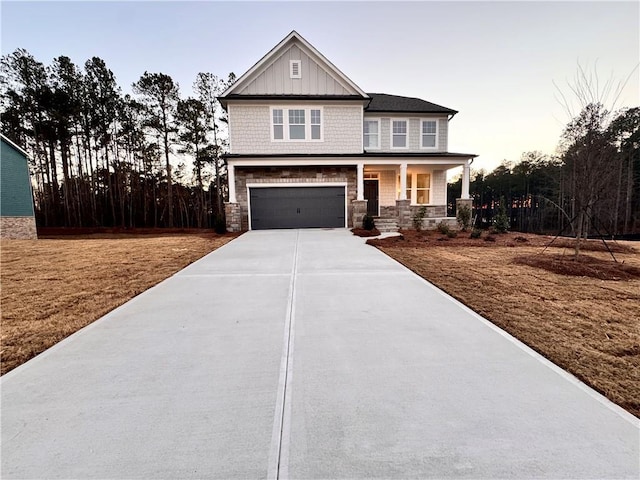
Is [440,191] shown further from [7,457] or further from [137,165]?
[137,165]

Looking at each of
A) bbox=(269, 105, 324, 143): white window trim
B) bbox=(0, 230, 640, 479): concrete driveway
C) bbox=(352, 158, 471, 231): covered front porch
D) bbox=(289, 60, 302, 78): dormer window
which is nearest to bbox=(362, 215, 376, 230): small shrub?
bbox=(352, 158, 471, 231): covered front porch

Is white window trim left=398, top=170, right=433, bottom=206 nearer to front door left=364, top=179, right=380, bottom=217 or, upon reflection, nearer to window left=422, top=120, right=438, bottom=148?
window left=422, top=120, right=438, bottom=148

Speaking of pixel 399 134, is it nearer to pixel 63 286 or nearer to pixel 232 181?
pixel 232 181

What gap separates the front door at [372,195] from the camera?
16.2 m

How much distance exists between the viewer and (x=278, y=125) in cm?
1405

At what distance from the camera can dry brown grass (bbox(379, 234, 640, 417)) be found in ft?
8.06

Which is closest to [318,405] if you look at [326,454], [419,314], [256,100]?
[326,454]

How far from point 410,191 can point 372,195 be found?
2280mm

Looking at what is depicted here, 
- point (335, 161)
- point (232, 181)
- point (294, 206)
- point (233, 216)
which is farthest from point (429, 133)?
point (233, 216)

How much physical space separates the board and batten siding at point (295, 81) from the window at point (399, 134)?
3.20 m

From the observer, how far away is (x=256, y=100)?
13.7 metres

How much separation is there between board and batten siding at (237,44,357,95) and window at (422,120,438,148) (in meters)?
4.72

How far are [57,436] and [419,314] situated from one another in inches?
141

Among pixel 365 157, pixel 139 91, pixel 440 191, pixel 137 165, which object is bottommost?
pixel 440 191
